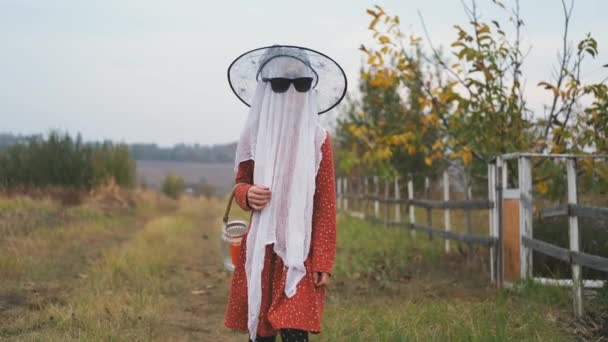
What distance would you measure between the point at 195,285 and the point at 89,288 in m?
1.32

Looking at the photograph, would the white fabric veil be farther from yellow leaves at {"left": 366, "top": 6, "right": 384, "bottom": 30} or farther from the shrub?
the shrub

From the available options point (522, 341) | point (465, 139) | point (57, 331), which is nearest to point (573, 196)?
point (522, 341)

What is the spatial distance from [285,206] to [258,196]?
0.46 feet

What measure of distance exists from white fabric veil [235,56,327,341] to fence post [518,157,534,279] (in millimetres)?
3858

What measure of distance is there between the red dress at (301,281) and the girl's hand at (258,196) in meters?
0.05

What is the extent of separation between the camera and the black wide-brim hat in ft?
11.9

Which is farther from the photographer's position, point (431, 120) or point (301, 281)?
point (431, 120)

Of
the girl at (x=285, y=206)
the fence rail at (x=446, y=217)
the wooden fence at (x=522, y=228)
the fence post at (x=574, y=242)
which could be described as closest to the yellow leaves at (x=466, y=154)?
the wooden fence at (x=522, y=228)

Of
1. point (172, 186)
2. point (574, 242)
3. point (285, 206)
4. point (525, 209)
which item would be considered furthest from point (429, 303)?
point (172, 186)

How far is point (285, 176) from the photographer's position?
11.4 feet

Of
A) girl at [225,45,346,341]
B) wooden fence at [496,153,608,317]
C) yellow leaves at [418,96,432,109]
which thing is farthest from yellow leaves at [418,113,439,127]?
girl at [225,45,346,341]

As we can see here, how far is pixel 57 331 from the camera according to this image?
208 inches

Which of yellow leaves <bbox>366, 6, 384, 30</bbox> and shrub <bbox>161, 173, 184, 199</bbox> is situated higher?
yellow leaves <bbox>366, 6, 384, 30</bbox>

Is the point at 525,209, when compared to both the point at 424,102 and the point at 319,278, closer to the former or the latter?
the point at 424,102
